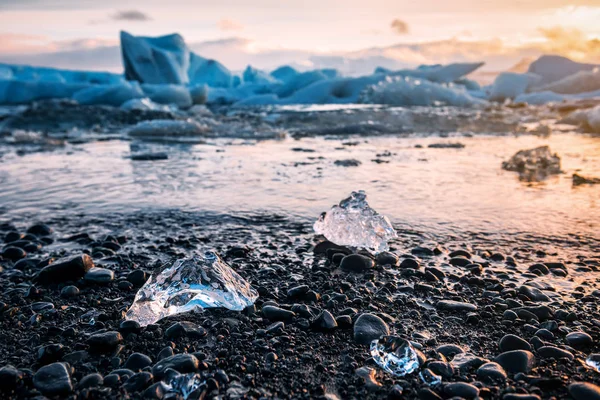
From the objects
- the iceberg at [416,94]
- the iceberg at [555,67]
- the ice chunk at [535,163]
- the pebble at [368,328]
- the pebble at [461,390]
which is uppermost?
the iceberg at [555,67]

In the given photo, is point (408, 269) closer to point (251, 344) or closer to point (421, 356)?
point (421, 356)

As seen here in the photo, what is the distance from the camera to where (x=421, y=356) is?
5.19 feet

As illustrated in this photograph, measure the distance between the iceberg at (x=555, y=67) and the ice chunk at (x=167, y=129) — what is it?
106 feet

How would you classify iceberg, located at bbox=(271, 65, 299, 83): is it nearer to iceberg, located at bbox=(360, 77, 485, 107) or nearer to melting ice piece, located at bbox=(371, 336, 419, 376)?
iceberg, located at bbox=(360, 77, 485, 107)

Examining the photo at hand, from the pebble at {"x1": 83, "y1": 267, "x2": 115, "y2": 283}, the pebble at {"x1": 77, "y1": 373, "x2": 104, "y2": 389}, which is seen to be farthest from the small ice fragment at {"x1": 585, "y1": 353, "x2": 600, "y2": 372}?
the pebble at {"x1": 83, "y1": 267, "x2": 115, "y2": 283}

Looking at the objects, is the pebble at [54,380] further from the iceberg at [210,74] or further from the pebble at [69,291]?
the iceberg at [210,74]

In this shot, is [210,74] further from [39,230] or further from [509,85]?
[39,230]

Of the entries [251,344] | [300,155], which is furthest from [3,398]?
[300,155]

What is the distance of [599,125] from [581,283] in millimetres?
10335

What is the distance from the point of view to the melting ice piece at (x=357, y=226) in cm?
279

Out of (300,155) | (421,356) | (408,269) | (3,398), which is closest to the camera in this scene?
(3,398)

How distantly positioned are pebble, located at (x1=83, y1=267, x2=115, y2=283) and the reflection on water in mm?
1484

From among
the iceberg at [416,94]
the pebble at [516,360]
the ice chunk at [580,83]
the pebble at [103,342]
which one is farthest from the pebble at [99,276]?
the ice chunk at [580,83]

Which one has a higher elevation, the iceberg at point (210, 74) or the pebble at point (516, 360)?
the iceberg at point (210, 74)
